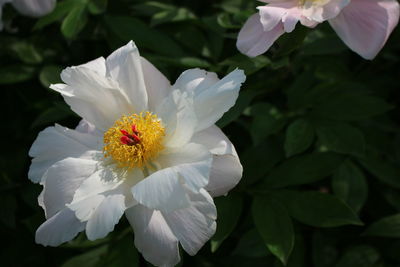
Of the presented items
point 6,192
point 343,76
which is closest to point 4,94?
point 6,192

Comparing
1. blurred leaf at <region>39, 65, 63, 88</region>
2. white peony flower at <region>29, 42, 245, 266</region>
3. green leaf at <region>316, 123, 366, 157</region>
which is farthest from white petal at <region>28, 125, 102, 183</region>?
green leaf at <region>316, 123, 366, 157</region>

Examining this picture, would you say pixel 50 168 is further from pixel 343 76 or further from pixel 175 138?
pixel 343 76

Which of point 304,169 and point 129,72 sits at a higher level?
point 129,72

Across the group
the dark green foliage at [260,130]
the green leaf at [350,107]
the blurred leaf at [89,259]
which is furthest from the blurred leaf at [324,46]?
the blurred leaf at [89,259]

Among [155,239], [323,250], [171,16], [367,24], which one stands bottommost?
[323,250]

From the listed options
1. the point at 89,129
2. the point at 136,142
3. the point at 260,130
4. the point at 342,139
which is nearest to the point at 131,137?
the point at 136,142

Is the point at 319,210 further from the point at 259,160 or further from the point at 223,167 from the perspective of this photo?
the point at 223,167

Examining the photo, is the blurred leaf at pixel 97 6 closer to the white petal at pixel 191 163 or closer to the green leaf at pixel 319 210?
the white petal at pixel 191 163
